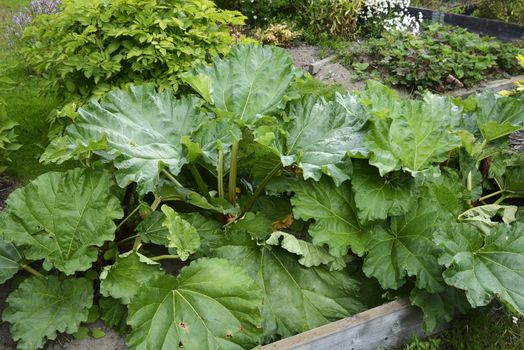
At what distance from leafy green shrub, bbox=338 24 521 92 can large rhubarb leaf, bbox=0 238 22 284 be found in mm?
4316

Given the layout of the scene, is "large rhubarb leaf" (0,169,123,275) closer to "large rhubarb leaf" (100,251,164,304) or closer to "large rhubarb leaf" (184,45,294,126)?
"large rhubarb leaf" (100,251,164,304)

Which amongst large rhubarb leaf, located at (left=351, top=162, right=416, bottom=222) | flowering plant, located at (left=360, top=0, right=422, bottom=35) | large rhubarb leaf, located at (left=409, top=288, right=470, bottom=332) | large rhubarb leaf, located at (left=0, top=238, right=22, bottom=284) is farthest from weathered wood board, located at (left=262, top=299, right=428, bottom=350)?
flowering plant, located at (left=360, top=0, right=422, bottom=35)

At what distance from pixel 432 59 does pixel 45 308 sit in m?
4.85

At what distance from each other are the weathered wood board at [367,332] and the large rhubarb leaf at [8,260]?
1.16 m

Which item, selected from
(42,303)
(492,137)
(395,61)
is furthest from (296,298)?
(395,61)

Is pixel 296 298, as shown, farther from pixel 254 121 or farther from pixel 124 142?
pixel 124 142

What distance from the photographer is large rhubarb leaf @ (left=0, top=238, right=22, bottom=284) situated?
2.19m

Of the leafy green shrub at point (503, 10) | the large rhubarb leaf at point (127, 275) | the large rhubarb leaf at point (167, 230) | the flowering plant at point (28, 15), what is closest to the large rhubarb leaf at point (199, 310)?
the large rhubarb leaf at point (127, 275)

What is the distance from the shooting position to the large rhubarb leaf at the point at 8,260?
2188 mm

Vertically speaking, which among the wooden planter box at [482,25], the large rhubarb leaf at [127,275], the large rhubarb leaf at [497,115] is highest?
the large rhubarb leaf at [497,115]

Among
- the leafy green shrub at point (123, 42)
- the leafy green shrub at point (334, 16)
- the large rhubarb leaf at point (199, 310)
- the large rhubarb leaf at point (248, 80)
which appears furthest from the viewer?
the leafy green shrub at point (334, 16)

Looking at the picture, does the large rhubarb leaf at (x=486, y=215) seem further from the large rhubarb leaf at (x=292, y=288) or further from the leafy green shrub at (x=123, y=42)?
the leafy green shrub at (x=123, y=42)

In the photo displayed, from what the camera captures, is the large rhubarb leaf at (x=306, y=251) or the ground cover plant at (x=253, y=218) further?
the large rhubarb leaf at (x=306, y=251)

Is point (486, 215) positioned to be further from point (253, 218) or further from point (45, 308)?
point (45, 308)
